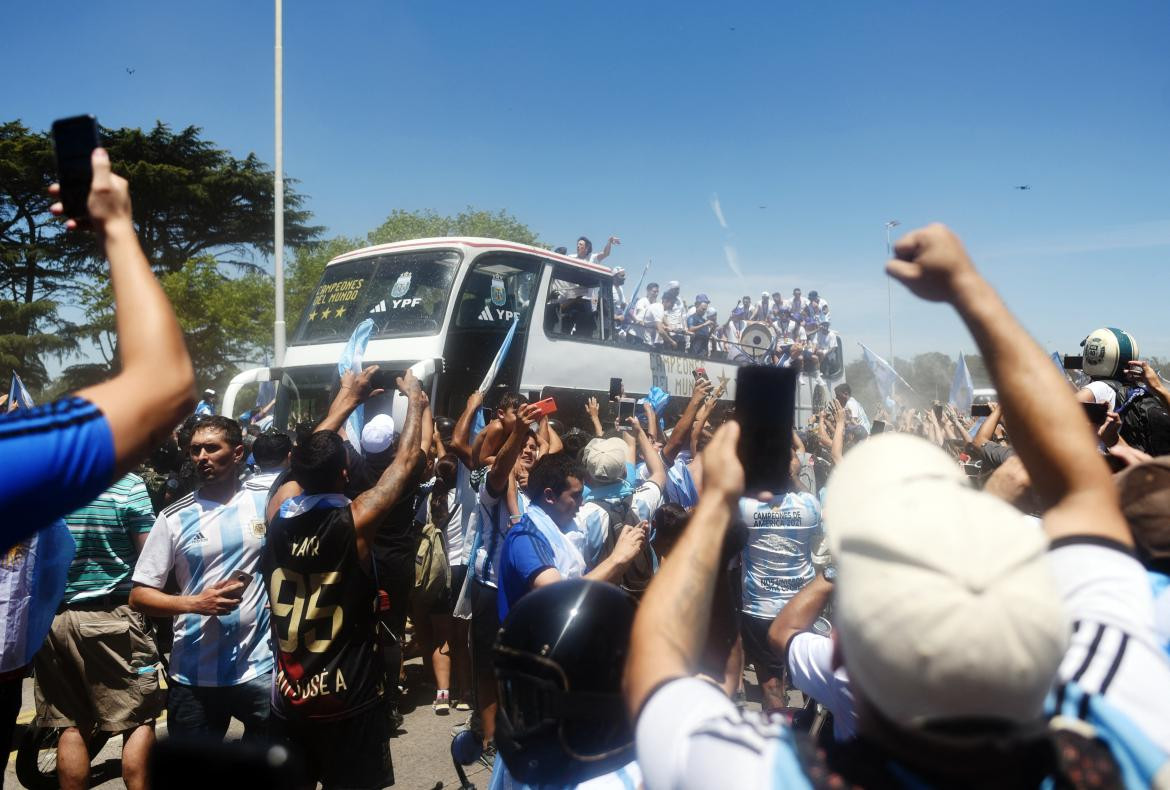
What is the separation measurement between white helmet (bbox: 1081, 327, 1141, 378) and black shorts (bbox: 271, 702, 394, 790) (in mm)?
4091

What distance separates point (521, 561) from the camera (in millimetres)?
3365

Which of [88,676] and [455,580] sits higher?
[88,676]

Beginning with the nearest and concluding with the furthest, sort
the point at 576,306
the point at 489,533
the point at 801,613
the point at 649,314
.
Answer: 1. the point at 801,613
2. the point at 489,533
3. the point at 576,306
4. the point at 649,314

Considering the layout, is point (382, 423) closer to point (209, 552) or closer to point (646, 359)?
point (209, 552)

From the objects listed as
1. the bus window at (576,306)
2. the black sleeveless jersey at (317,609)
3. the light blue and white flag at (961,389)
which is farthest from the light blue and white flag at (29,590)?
the bus window at (576,306)

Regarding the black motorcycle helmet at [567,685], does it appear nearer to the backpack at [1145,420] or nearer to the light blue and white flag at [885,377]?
the backpack at [1145,420]

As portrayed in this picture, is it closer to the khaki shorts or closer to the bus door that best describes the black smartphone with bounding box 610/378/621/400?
the bus door

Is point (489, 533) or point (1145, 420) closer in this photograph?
point (1145, 420)

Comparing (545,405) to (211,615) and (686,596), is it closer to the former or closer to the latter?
(211,615)

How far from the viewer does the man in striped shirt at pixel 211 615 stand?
3484mm

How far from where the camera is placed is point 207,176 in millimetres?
30609

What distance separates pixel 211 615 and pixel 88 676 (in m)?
1.10

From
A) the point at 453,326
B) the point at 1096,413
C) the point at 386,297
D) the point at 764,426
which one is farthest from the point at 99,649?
the point at 386,297

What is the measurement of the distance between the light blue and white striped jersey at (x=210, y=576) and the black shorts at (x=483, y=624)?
1172mm
